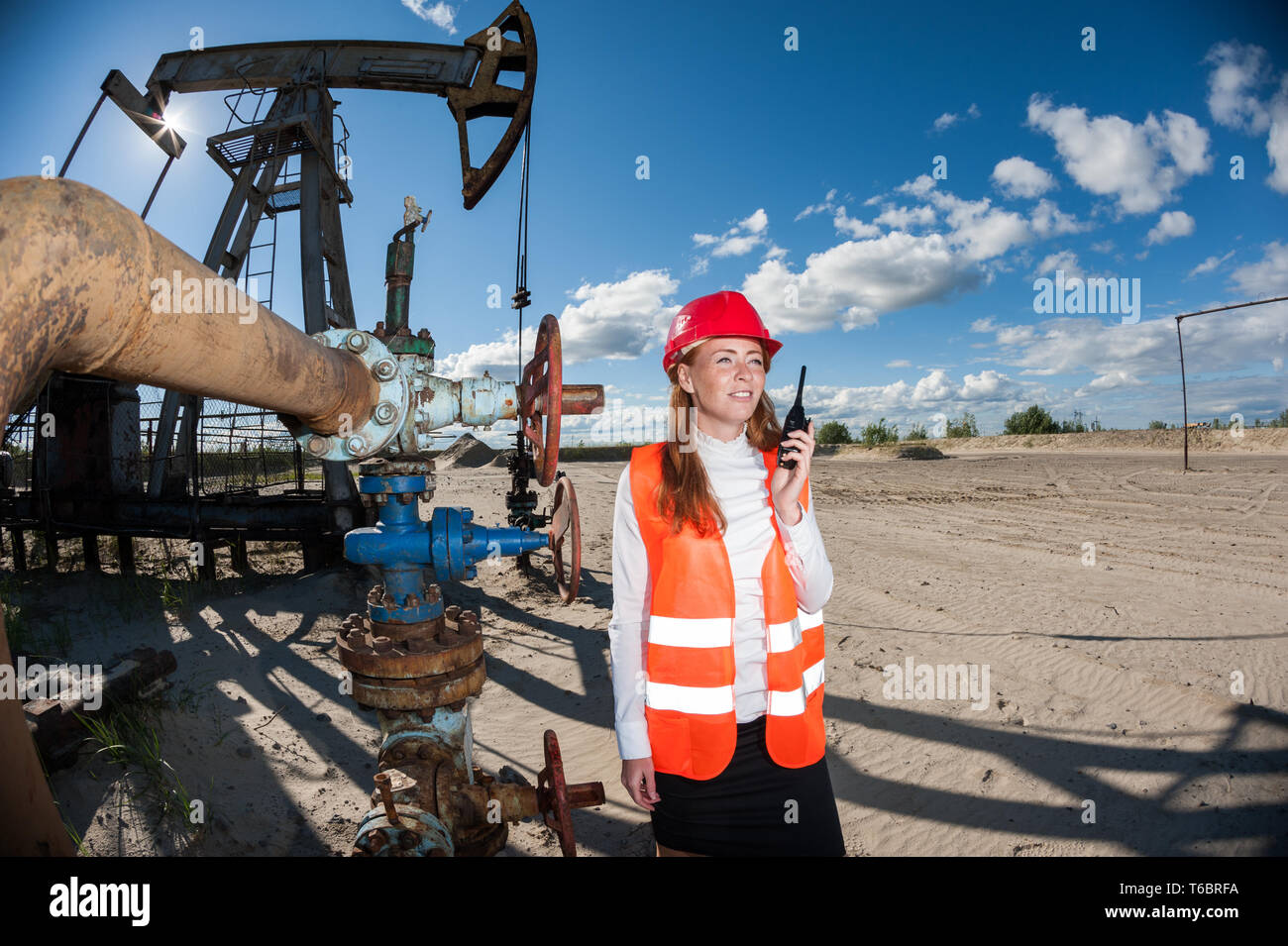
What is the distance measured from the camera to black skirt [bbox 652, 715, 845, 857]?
169 cm

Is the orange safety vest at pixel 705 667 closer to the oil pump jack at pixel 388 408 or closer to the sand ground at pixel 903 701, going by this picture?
the oil pump jack at pixel 388 408

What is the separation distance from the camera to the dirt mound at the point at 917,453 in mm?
29641

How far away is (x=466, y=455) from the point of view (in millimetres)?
30875

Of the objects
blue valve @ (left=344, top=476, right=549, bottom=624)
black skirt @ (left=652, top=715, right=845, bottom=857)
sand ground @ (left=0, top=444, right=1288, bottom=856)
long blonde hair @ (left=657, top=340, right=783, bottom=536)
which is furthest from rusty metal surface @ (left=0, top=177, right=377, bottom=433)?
sand ground @ (left=0, top=444, right=1288, bottom=856)

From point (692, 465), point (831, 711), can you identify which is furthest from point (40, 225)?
point (831, 711)

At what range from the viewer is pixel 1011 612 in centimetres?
626

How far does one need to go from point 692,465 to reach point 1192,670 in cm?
544

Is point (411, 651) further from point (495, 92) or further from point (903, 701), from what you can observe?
point (903, 701)

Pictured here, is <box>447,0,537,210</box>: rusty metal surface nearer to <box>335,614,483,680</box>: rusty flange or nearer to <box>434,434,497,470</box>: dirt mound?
<box>335,614,483,680</box>: rusty flange

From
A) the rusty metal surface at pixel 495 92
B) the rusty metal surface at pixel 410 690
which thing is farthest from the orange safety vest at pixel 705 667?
the rusty metal surface at pixel 495 92

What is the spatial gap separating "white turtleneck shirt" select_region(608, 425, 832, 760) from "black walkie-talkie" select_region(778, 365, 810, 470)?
0.15 metres

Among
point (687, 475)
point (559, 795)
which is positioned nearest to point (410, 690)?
point (559, 795)

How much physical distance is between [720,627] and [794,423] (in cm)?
68

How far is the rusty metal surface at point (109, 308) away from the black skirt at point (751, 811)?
1543mm
